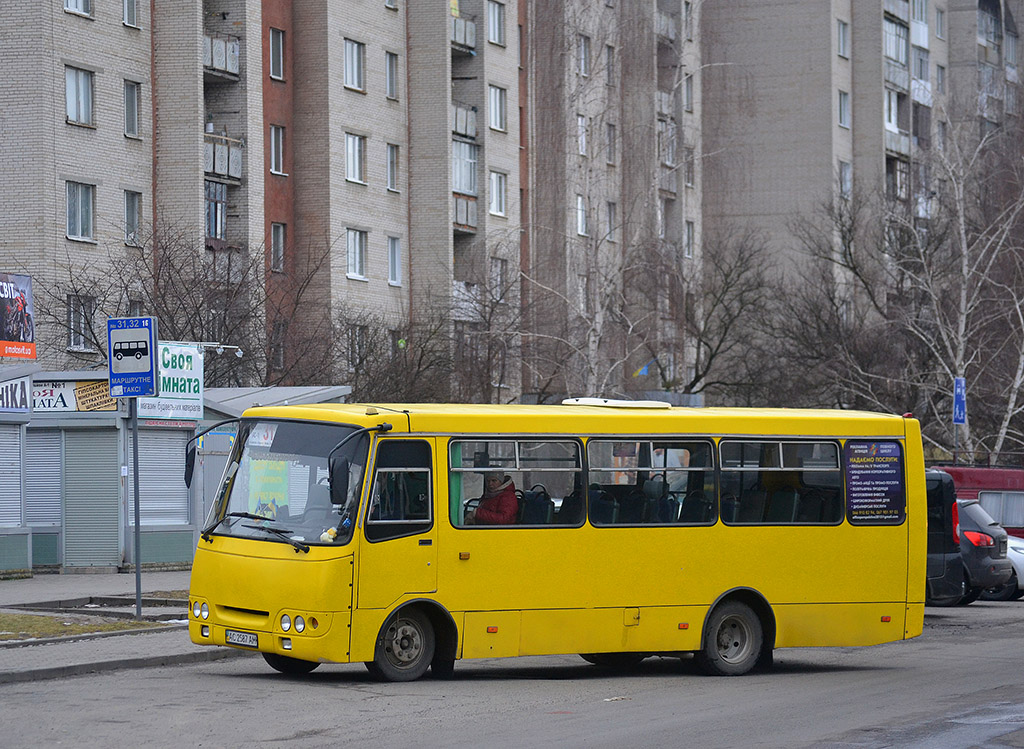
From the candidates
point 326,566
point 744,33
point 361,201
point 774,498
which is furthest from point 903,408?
point 326,566

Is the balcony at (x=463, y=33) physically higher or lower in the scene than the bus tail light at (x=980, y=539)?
higher

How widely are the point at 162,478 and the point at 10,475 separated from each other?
2719 millimetres

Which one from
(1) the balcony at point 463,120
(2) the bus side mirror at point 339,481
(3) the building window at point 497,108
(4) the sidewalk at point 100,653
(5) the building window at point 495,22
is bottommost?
(4) the sidewalk at point 100,653

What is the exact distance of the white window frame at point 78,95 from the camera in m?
40.5

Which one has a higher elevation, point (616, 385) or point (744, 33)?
point (744, 33)

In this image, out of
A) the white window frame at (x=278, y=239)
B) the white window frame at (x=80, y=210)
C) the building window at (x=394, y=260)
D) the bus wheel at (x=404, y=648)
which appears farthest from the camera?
the building window at (x=394, y=260)

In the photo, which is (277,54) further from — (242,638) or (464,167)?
(242,638)

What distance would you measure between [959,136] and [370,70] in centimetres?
1766

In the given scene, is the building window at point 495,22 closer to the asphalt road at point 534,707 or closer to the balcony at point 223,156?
the balcony at point 223,156

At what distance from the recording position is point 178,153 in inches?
1714

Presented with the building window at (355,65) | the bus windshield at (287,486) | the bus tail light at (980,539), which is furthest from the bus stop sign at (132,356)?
the building window at (355,65)

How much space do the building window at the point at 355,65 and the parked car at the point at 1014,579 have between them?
2829 cm

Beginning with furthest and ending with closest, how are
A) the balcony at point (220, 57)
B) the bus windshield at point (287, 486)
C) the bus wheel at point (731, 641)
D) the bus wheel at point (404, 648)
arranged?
the balcony at point (220, 57) < the bus wheel at point (731, 641) < the bus wheel at point (404, 648) < the bus windshield at point (287, 486)

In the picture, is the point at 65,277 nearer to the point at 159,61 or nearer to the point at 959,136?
the point at 159,61
